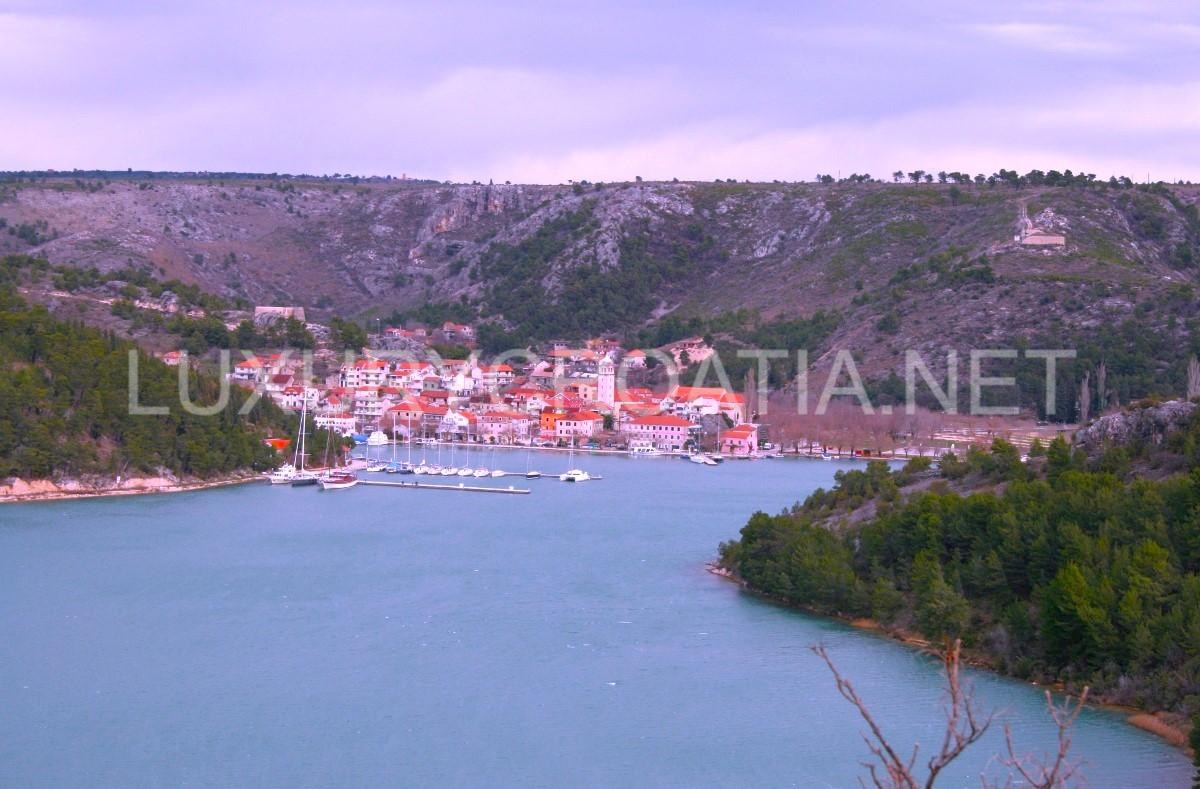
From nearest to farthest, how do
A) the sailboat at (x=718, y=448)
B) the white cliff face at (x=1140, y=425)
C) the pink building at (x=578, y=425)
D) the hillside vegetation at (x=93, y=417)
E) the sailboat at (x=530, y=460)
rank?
1. the white cliff face at (x=1140, y=425)
2. the hillside vegetation at (x=93, y=417)
3. the sailboat at (x=530, y=460)
4. the sailboat at (x=718, y=448)
5. the pink building at (x=578, y=425)

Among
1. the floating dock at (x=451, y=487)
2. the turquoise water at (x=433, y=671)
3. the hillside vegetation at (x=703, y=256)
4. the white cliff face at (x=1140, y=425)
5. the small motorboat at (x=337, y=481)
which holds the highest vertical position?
the hillside vegetation at (x=703, y=256)

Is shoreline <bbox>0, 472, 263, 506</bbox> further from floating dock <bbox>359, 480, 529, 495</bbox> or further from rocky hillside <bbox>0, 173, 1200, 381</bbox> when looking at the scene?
rocky hillside <bbox>0, 173, 1200, 381</bbox>

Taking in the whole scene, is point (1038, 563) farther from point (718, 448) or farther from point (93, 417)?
point (718, 448)

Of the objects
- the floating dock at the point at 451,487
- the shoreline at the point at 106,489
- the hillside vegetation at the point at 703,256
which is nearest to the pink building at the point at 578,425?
the hillside vegetation at the point at 703,256

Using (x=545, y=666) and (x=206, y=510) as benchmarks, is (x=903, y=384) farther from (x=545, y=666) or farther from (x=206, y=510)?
(x=545, y=666)

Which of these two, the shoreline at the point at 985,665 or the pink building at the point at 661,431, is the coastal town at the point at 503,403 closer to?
the pink building at the point at 661,431

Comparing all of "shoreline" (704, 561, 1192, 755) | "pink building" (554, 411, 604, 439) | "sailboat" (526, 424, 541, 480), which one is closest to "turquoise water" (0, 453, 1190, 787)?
"shoreline" (704, 561, 1192, 755)

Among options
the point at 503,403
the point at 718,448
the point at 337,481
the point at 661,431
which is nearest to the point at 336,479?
the point at 337,481
